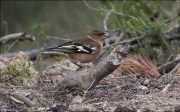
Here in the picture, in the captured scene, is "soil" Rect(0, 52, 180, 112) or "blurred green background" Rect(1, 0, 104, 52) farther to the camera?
"blurred green background" Rect(1, 0, 104, 52)

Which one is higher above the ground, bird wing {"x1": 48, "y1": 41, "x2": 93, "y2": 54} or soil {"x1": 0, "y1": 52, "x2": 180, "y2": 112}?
bird wing {"x1": 48, "y1": 41, "x2": 93, "y2": 54}

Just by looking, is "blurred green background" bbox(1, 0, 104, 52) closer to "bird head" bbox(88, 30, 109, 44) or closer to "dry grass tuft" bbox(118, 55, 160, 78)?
"bird head" bbox(88, 30, 109, 44)

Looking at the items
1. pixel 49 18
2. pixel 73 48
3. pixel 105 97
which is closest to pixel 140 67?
pixel 73 48

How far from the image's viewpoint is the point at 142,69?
23.5ft

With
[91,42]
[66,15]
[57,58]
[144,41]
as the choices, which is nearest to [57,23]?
[66,15]

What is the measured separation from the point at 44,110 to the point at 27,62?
6.16 feet

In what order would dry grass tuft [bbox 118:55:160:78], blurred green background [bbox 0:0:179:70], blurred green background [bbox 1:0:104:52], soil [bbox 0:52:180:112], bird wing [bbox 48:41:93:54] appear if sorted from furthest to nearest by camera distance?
1. blurred green background [bbox 1:0:104:52]
2. blurred green background [bbox 0:0:179:70]
3. dry grass tuft [bbox 118:55:160:78]
4. bird wing [bbox 48:41:93:54]
5. soil [bbox 0:52:180:112]

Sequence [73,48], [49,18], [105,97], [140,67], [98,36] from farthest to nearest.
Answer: [49,18] → [98,36] → [140,67] → [73,48] → [105,97]

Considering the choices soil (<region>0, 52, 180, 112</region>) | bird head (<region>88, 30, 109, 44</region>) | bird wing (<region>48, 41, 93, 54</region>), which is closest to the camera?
soil (<region>0, 52, 180, 112</region>)

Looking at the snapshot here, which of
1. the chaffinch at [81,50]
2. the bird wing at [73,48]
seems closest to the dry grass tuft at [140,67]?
the chaffinch at [81,50]

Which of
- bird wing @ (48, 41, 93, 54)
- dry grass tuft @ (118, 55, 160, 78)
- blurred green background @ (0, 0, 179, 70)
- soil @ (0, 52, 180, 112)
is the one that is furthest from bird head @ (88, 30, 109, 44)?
blurred green background @ (0, 0, 179, 70)

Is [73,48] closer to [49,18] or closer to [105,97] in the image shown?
[105,97]

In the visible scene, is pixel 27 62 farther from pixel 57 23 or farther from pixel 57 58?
pixel 57 23

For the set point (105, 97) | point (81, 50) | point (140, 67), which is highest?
point (81, 50)
